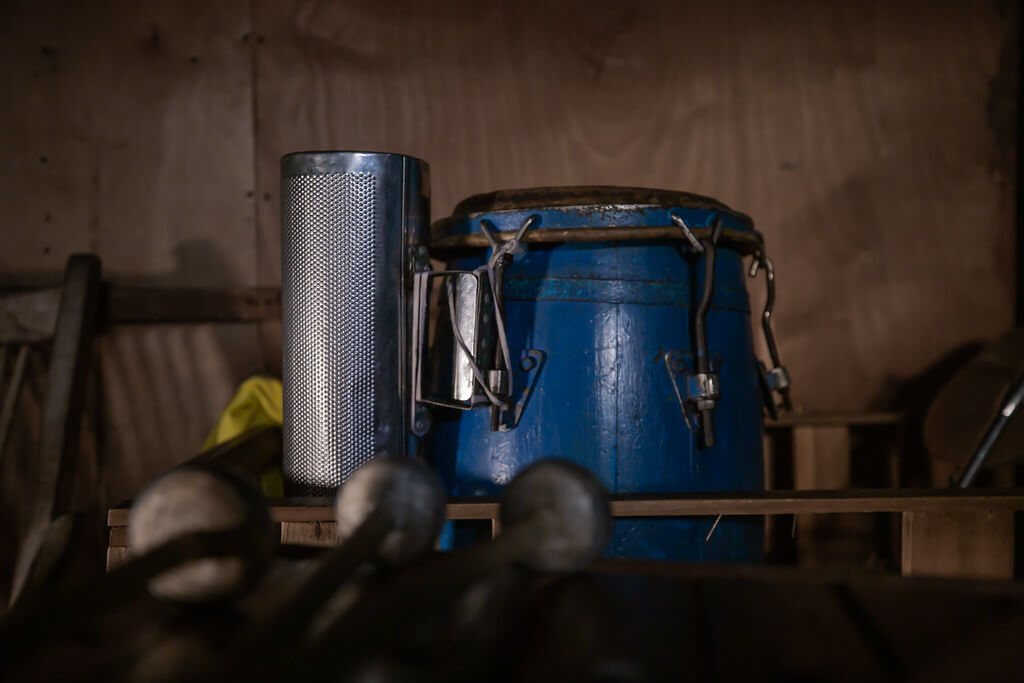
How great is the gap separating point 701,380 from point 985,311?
3.98 feet

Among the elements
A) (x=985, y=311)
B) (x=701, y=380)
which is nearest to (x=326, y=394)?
(x=701, y=380)

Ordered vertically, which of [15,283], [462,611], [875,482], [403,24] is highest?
[403,24]

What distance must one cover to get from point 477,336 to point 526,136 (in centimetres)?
101

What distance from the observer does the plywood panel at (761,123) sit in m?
2.12

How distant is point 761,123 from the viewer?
7.09ft

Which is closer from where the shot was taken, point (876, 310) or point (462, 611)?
point (462, 611)

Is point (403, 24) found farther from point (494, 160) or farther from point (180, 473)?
point (180, 473)

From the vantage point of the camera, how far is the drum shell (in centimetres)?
138

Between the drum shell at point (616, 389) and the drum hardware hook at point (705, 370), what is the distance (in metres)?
0.03

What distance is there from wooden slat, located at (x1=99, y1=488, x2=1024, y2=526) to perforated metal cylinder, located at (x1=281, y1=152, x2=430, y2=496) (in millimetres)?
161

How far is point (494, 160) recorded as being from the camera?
7.27 ft

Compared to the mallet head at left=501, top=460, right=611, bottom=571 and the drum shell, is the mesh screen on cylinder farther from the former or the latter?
the mallet head at left=501, top=460, right=611, bottom=571

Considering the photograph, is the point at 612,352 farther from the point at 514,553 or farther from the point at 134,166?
the point at 134,166

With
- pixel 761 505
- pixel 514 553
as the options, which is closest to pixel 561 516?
pixel 514 553
